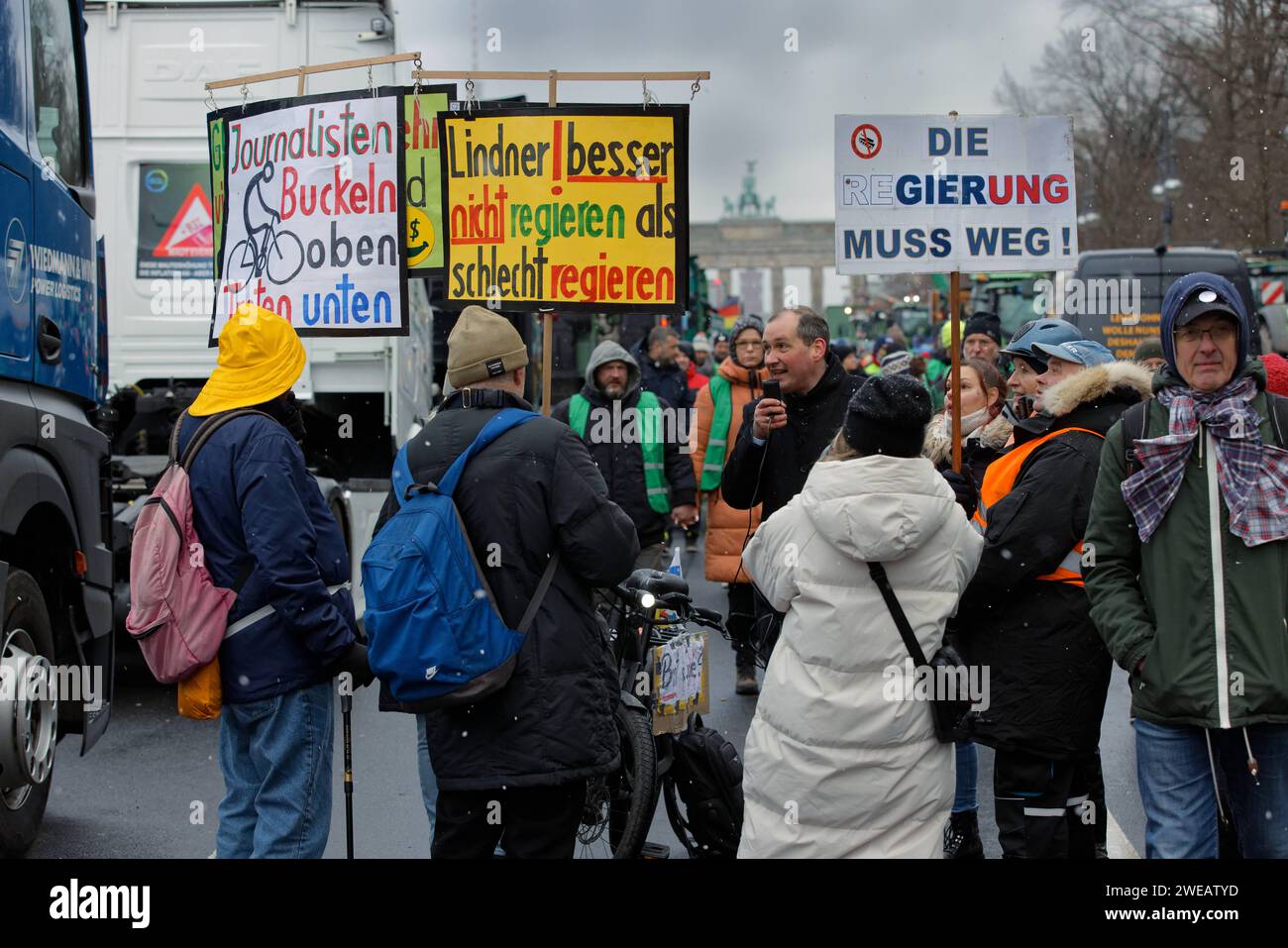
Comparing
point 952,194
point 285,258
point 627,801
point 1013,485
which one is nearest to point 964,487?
point 1013,485

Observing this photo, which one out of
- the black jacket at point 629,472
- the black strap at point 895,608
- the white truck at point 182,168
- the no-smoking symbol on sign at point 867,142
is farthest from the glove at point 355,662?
the white truck at point 182,168

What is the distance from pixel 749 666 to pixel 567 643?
14.7ft

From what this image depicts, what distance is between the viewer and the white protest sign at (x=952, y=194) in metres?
5.93

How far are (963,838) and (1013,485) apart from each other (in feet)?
4.75

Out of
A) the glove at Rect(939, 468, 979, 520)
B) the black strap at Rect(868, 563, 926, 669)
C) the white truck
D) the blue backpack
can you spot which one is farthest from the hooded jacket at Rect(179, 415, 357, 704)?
the white truck

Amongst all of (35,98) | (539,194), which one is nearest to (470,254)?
(539,194)

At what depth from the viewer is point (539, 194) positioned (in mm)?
6230

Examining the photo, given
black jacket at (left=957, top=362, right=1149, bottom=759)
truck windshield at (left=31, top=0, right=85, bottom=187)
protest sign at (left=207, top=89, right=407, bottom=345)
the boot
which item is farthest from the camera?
protest sign at (left=207, top=89, right=407, bottom=345)

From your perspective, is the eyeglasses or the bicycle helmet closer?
the eyeglasses

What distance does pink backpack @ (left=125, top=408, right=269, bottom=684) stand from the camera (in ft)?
14.0

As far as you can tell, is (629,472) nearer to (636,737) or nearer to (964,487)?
(964,487)

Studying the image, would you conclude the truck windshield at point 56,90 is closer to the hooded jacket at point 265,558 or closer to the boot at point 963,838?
the hooded jacket at point 265,558

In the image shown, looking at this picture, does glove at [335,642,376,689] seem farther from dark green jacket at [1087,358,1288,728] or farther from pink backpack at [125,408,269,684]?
dark green jacket at [1087,358,1288,728]

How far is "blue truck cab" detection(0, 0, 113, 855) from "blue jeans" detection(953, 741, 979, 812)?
3.34 metres
